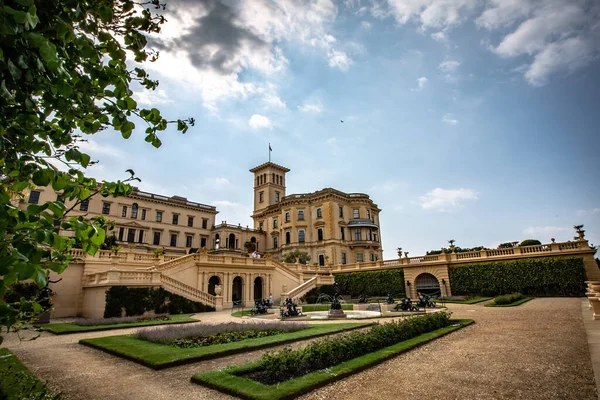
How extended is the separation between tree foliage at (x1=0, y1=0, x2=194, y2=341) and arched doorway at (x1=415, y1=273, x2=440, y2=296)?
34.4m

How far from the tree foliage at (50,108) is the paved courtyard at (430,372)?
516cm

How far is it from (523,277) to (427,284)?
8.74 m

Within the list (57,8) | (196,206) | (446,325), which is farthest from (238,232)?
(57,8)

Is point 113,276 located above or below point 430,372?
above

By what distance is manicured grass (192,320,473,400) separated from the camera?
6223 mm

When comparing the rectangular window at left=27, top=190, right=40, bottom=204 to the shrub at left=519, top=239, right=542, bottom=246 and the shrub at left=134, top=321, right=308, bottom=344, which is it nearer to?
the shrub at left=134, top=321, right=308, bottom=344

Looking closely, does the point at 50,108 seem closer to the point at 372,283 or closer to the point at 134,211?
the point at 372,283

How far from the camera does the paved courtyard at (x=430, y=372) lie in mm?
6363

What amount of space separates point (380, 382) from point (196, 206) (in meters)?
52.9

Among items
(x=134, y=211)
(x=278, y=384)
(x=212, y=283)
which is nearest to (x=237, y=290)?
(x=212, y=283)

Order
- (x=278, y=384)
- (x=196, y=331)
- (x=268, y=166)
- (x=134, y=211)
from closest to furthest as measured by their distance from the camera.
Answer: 1. (x=278, y=384)
2. (x=196, y=331)
3. (x=134, y=211)
4. (x=268, y=166)

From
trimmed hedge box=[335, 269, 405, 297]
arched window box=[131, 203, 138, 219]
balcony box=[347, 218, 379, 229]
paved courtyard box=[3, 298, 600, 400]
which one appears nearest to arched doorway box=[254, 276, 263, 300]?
trimmed hedge box=[335, 269, 405, 297]

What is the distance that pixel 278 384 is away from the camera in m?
6.69

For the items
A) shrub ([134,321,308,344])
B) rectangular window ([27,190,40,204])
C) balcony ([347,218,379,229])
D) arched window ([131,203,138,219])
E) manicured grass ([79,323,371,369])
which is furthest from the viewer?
balcony ([347,218,379,229])
